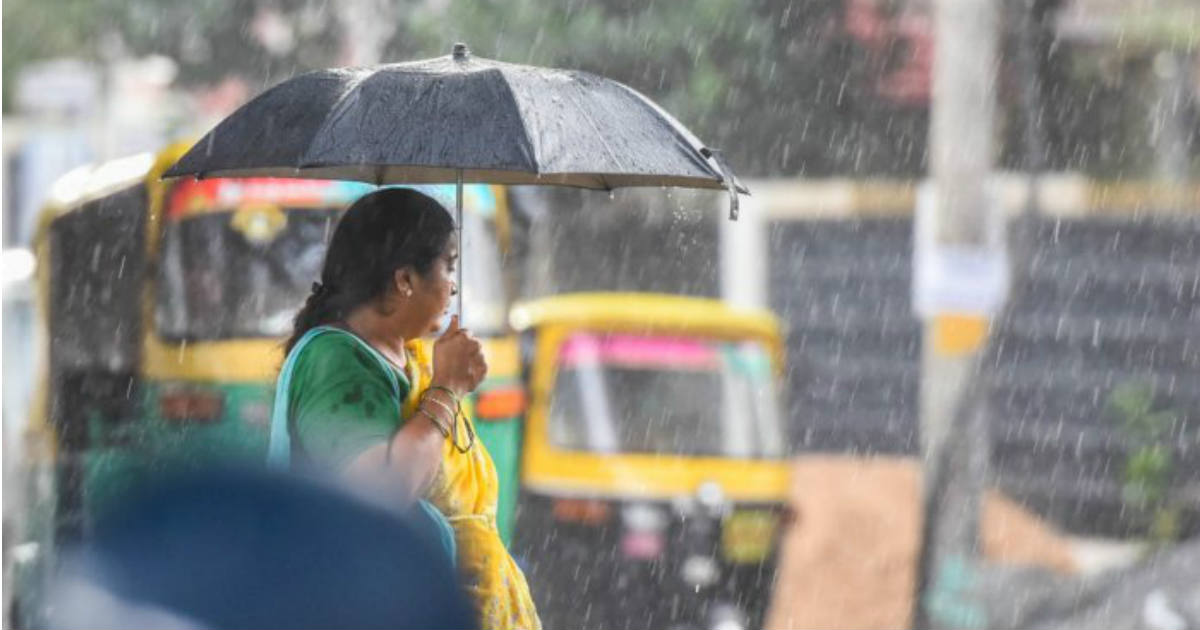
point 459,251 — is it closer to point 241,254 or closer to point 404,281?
point 404,281

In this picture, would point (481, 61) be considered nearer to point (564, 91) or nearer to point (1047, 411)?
point (564, 91)

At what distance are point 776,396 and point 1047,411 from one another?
4983 millimetres

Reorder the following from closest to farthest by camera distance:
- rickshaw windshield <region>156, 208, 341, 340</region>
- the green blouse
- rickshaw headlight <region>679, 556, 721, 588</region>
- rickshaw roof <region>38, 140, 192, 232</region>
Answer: the green blouse < rickshaw roof <region>38, 140, 192, 232</region> < rickshaw windshield <region>156, 208, 341, 340</region> < rickshaw headlight <region>679, 556, 721, 588</region>

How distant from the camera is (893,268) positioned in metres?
17.9

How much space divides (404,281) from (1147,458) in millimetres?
12832

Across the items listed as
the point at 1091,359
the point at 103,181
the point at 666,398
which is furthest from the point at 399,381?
the point at 1091,359

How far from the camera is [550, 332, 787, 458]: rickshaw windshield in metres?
12.0

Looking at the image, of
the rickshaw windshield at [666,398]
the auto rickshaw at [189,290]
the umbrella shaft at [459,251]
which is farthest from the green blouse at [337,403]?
the rickshaw windshield at [666,398]

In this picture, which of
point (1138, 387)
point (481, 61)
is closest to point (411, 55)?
point (1138, 387)

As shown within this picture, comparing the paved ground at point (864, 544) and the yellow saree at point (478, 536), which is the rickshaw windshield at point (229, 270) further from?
the yellow saree at point (478, 536)

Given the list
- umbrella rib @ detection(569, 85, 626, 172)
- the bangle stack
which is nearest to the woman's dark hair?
the bangle stack

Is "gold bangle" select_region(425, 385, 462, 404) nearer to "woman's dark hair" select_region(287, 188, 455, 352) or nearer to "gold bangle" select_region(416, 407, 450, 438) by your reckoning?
"gold bangle" select_region(416, 407, 450, 438)

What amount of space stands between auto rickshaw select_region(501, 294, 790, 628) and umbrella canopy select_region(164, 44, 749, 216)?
616 centimetres

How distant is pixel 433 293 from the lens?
3883 millimetres
